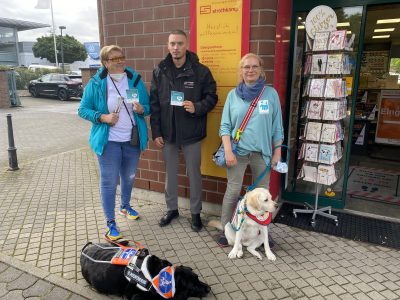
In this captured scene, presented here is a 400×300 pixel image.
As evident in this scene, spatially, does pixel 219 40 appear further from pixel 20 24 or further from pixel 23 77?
pixel 20 24

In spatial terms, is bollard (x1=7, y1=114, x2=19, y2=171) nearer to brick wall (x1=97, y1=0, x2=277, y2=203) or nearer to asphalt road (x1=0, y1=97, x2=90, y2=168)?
asphalt road (x1=0, y1=97, x2=90, y2=168)

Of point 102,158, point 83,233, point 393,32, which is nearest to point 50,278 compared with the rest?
point 83,233

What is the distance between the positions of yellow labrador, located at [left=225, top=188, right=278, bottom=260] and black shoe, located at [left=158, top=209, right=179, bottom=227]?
0.87m

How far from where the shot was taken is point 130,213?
4238 millimetres

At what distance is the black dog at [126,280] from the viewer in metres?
2.59

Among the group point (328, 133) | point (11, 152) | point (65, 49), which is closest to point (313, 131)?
point (328, 133)

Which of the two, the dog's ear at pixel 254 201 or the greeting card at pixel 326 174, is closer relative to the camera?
the dog's ear at pixel 254 201

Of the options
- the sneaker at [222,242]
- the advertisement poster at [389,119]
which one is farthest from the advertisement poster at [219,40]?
the advertisement poster at [389,119]

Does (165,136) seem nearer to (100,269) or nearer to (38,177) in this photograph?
(100,269)

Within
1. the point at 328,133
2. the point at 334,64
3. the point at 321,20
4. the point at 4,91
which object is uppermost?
the point at 321,20

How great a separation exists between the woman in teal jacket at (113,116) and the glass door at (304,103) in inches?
76.4

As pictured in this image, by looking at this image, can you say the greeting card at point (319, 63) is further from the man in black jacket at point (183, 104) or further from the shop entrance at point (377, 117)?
the shop entrance at point (377, 117)

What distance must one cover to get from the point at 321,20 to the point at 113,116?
8.31 feet

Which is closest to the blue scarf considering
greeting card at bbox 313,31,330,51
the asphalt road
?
greeting card at bbox 313,31,330,51
